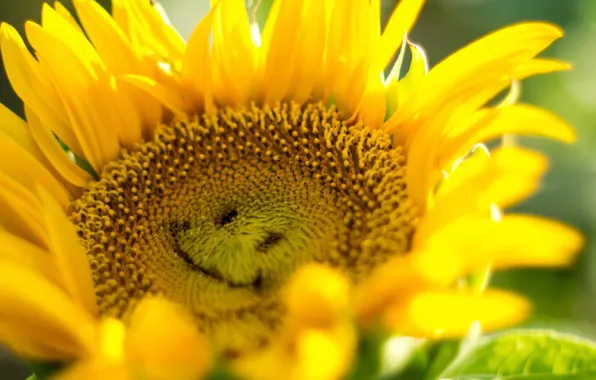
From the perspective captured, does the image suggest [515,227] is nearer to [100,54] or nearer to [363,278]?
[363,278]

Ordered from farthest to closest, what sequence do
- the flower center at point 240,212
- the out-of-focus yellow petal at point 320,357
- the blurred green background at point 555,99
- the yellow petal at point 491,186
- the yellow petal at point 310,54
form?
the blurred green background at point 555,99, the yellow petal at point 310,54, the flower center at point 240,212, the yellow petal at point 491,186, the out-of-focus yellow petal at point 320,357

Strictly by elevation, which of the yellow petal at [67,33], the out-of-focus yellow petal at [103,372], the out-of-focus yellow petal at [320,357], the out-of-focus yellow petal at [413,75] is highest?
the yellow petal at [67,33]

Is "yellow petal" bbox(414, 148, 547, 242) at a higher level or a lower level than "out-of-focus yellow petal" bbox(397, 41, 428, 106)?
lower

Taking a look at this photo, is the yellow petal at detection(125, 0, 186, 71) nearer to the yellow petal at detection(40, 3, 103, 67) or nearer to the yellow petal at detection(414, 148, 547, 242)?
the yellow petal at detection(40, 3, 103, 67)

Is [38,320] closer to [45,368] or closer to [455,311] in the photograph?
[45,368]

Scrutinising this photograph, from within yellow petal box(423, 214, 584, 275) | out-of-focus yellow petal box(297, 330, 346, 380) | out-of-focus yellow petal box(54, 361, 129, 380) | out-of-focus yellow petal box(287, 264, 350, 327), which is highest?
yellow petal box(423, 214, 584, 275)

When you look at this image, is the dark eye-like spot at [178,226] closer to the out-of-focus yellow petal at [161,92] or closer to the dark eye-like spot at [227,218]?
the dark eye-like spot at [227,218]

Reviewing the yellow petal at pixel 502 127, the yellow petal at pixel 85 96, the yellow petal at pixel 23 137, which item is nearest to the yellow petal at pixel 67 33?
the yellow petal at pixel 85 96

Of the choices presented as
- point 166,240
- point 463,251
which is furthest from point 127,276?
point 463,251

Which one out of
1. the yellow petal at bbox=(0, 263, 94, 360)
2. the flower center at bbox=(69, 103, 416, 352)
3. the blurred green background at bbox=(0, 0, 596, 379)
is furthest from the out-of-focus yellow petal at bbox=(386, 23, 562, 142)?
the blurred green background at bbox=(0, 0, 596, 379)
